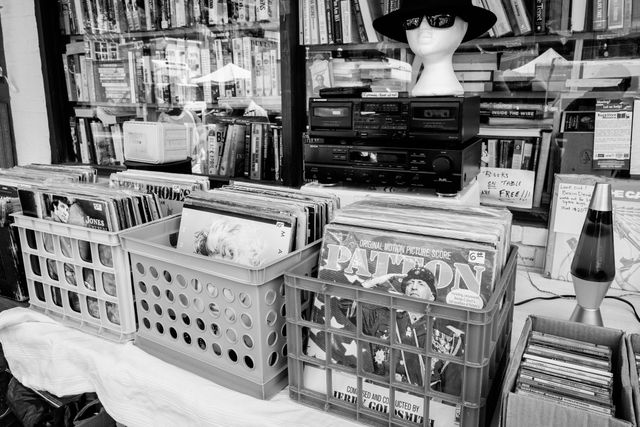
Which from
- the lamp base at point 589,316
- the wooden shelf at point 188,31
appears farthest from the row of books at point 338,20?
the lamp base at point 589,316

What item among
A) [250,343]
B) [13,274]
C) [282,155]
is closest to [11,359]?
[13,274]

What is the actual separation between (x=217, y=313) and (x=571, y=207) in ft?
3.69

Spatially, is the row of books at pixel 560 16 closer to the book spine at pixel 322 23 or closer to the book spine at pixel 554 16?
the book spine at pixel 554 16

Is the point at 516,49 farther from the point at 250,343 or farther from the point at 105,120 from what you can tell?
the point at 105,120

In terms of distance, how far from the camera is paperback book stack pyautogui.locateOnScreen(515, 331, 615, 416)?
64cm

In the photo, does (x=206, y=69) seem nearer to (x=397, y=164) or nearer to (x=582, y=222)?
(x=397, y=164)

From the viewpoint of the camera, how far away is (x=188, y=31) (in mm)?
2430

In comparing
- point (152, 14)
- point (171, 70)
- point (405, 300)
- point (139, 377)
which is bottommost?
point (139, 377)

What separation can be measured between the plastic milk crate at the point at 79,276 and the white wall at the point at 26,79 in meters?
1.87

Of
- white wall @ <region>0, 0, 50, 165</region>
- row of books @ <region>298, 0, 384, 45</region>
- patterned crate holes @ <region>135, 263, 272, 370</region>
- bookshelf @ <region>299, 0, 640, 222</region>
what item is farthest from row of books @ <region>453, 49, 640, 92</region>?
white wall @ <region>0, 0, 50, 165</region>

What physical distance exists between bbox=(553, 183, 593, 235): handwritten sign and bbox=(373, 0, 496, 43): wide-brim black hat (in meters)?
0.54

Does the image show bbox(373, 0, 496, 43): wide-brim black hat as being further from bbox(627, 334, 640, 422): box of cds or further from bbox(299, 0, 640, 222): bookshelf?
bbox(627, 334, 640, 422): box of cds

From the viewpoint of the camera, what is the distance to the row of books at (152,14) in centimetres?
221

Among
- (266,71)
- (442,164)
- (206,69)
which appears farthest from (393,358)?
(206,69)
